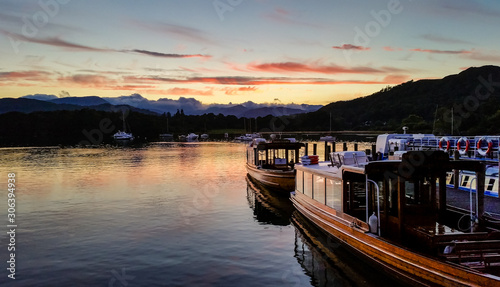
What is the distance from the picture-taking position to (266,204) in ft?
110

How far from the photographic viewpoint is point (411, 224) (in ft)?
54.4

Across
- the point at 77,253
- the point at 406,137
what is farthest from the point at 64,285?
the point at 406,137

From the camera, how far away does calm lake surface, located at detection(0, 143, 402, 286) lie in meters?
17.3

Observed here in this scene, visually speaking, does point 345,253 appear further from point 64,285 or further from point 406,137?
point 406,137

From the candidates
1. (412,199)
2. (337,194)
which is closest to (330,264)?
(337,194)

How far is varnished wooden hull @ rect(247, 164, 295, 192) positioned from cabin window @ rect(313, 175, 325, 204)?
11064mm

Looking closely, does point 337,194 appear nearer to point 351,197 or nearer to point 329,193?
point 351,197

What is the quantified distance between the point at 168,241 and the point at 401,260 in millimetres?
13108

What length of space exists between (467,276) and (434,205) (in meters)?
5.61

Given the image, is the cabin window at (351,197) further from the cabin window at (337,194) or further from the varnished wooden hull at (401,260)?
the varnished wooden hull at (401,260)

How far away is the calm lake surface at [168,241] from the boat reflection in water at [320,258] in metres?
0.05

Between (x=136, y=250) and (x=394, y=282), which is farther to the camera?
(x=136, y=250)

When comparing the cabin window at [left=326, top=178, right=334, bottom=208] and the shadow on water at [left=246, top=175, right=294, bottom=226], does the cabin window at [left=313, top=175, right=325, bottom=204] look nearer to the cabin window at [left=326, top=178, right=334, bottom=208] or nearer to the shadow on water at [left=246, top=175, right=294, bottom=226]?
the cabin window at [left=326, top=178, right=334, bottom=208]

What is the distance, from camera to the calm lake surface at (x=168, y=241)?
681 inches
